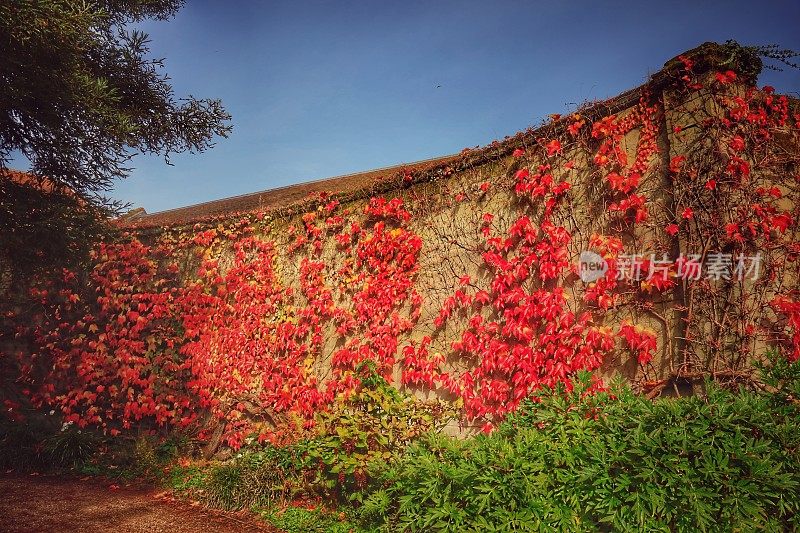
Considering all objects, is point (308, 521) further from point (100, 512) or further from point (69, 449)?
point (69, 449)

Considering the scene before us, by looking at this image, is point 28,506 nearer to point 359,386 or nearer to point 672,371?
point 359,386

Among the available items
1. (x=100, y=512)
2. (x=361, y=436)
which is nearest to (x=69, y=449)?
(x=100, y=512)

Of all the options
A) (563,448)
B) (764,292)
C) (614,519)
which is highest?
(764,292)

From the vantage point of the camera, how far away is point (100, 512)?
4.43 metres

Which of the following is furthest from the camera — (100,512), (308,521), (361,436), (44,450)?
(44,450)

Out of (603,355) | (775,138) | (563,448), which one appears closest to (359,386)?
(603,355)

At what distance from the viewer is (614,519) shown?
7.66 ft

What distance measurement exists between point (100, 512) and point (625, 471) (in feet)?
16.0

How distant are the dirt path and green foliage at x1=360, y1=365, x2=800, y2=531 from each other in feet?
7.40

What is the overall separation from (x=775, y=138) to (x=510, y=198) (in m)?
2.34

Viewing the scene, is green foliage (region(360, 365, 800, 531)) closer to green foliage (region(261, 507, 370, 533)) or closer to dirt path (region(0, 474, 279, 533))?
green foliage (region(261, 507, 370, 533))

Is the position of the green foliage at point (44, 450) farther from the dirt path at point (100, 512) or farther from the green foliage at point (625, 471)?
the green foliage at point (625, 471)

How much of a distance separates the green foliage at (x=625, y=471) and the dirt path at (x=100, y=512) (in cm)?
226

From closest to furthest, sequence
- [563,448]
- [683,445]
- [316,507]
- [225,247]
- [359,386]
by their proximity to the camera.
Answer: [683,445]
[563,448]
[316,507]
[359,386]
[225,247]
